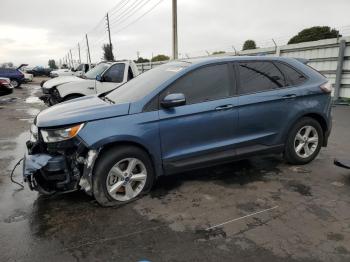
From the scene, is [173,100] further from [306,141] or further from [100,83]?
[100,83]

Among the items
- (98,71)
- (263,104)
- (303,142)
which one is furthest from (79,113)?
(98,71)

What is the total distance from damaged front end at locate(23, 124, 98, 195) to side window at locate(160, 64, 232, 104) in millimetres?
1127

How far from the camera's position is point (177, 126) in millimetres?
4035

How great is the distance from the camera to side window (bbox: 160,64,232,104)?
13.7ft

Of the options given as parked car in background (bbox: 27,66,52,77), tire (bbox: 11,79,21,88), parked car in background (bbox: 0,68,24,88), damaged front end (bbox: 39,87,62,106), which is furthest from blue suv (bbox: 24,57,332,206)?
parked car in background (bbox: 27,66,52,77)

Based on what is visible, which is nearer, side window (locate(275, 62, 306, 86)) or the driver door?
side window (locate(275, 62, 306, 86))

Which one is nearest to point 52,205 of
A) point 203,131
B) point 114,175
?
point 114,175

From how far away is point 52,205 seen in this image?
3.94 meters

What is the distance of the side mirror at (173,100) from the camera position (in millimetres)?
3869

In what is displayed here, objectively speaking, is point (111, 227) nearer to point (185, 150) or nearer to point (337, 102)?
point (185, 150)

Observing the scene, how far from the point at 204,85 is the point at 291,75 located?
1531 mm

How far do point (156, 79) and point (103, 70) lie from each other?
19.6 ft

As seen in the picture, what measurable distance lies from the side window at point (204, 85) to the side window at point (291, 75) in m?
1.01

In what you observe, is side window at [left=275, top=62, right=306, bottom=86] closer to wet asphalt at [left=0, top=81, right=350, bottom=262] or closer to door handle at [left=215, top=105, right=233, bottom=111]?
door handle at [left=215, top=105, right=233, bottom=111]
